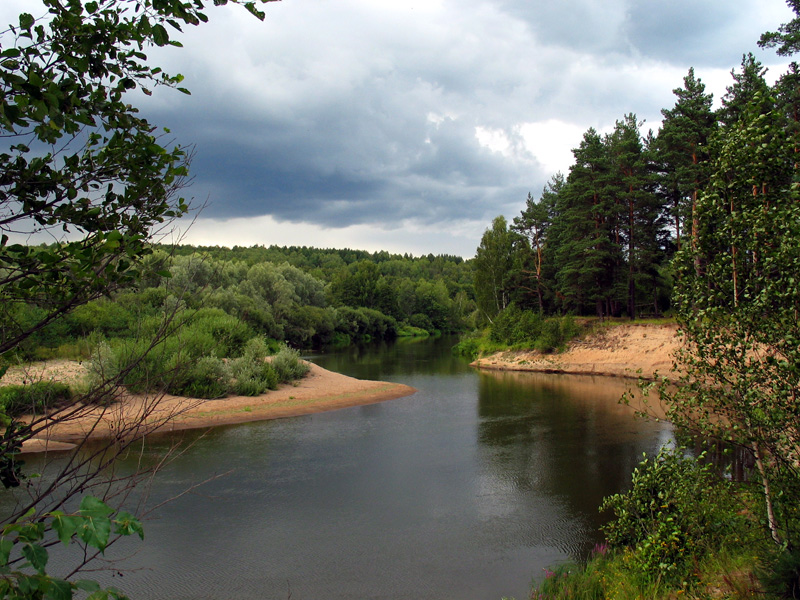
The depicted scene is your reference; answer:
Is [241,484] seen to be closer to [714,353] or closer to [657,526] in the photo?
[657,526]

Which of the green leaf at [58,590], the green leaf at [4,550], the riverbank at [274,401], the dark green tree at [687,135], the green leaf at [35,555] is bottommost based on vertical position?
the riverbank at [274,401]

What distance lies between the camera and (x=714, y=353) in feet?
17.7

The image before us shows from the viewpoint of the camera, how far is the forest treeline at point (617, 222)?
87.2 ft

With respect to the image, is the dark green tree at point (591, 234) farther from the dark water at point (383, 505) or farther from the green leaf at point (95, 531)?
the green leaf at point (95, 531)

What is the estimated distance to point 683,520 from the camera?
663cm

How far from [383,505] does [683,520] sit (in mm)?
6265

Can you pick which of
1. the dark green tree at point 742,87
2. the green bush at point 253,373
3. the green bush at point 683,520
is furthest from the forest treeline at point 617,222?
the green bush at point 253,373

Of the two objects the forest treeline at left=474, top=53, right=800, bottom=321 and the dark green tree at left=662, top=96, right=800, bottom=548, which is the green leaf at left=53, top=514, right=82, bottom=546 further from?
the forest treeline at left=474, top=53, right=800, bottom=321

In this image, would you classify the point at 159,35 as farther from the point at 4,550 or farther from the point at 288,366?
the point at 288,366

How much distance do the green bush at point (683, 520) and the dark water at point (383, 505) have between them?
7.48 feet

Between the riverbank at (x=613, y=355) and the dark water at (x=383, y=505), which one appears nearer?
the dark water at (x=383, y=505)

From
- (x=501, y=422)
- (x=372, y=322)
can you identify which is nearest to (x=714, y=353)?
(x=501, y=422)

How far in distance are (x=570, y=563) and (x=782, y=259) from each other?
6.05 metres

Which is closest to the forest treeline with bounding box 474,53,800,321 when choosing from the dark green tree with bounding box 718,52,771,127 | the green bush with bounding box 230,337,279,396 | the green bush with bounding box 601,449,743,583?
the dark green tree with bounding box 718,52,771,127
